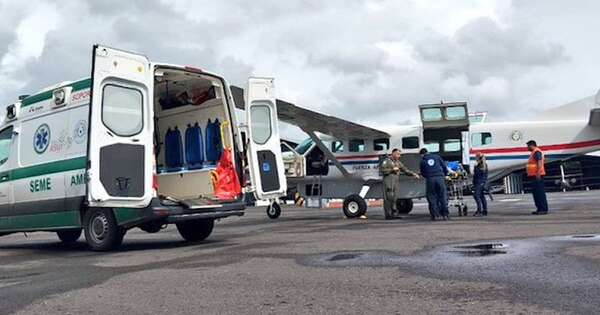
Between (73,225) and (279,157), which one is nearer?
(73,225)

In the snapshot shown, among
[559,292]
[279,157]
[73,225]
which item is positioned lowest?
[559,292]

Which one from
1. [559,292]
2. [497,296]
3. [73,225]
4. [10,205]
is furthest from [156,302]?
[10,205]

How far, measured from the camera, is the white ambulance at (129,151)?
30.9ft

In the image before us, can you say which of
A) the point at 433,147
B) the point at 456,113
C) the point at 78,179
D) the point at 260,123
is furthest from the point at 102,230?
the point at 433,147

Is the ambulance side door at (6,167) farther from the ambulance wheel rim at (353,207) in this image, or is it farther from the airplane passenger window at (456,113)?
the airplane passenger window at (456,113)

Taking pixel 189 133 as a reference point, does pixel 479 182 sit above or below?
below

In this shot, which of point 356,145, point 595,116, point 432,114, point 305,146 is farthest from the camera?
point 305,146

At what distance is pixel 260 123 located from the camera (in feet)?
37.6

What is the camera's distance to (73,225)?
1055cm

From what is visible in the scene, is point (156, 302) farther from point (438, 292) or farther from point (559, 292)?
point (559, 292)

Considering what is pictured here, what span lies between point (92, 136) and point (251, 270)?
3.21m

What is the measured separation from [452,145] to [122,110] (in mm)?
10755

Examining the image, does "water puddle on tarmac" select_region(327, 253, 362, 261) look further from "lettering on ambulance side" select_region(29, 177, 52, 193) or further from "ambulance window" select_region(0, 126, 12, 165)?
"ambulance window" select_region(0, 126, 12, 165)

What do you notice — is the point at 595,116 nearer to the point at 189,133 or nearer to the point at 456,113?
the point at 456,113
